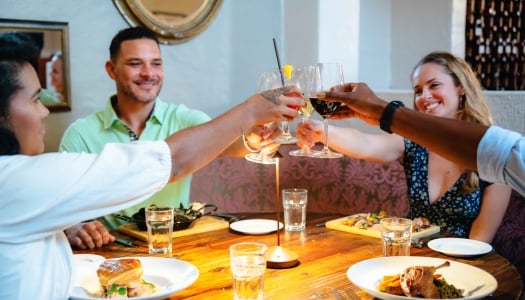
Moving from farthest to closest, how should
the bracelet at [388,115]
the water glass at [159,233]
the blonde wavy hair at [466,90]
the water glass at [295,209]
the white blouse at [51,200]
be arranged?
the blonde wavy hair at [466,90] → the water glass at [295,209] → the water glass at [159,233] → the bracelet at [388,115] → the white blouse at [51,200]

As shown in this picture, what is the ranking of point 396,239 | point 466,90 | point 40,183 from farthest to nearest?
point 466,90, point 396,239, point 40,183

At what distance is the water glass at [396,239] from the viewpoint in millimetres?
1623

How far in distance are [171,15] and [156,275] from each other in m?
2.08

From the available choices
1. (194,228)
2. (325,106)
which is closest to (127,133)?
(194,228)

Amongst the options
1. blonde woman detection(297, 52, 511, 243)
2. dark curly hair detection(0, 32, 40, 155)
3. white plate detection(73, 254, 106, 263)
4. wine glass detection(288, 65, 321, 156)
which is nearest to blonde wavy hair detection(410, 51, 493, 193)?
blonde woman detection(297, 52, 511, 243)

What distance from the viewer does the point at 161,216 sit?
1745mm

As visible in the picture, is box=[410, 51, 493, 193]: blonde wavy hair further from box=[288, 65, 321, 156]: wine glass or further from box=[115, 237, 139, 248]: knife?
box=[115, 237, 139, 248]: knife

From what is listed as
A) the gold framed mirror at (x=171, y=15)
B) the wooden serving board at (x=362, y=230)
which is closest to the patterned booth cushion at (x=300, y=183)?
the gold framed mirror at (x=171, y=15)

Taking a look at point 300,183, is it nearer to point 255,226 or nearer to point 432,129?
point 255,226

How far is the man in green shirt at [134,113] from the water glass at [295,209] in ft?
1.98

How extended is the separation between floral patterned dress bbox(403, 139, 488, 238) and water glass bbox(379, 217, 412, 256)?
60 cm

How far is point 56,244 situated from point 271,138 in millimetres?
829

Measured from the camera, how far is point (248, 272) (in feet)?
4.29

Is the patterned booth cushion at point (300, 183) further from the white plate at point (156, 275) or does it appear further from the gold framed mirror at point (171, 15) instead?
the white plate at point (156, 275)
